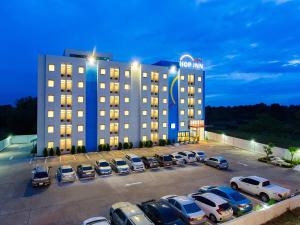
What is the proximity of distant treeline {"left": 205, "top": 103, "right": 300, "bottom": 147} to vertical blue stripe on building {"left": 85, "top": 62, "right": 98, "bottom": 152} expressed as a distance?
46.0 m

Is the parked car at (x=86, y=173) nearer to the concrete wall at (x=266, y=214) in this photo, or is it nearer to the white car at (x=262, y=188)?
the white car at (x=262, y=188)

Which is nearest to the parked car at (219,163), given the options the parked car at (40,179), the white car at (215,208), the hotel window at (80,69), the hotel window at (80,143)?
the white car at (215,208)

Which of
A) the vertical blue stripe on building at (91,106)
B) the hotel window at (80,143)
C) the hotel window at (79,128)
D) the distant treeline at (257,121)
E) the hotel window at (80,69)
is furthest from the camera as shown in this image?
the distant treeline at (257,121)

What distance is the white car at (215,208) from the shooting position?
1567 centimetres

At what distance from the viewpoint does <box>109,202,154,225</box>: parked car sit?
42.7ft

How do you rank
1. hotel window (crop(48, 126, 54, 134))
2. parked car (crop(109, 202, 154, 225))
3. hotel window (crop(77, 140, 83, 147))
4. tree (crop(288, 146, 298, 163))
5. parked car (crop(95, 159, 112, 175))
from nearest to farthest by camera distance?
parked car (crop(109, 202, 154, 225))
parked car (crop(95, 159, 112, 175))
tree (crop(288, 146, 298, 163))
hotel window (crop(48, 126, 54, 134))
hotel window (crop(77, 140, 83, 147))

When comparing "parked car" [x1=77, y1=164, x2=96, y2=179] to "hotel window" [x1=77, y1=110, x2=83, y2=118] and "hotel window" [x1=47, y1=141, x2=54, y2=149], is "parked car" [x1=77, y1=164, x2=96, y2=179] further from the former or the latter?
"hotel window" [x1=77, y1=110, x2=83, y2=118]

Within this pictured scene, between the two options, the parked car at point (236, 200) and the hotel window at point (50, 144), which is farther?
the hotel window at point (50, 144)

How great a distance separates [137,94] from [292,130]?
76424 millimetres

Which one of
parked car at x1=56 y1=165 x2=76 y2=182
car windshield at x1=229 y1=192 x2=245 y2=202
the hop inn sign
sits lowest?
parked car at x1=56 y1=165 x2=76 y2=182

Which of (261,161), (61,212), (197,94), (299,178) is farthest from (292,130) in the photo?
(61,212)

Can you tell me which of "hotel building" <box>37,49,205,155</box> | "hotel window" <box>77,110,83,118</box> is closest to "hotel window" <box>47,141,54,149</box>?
"hotel building" <box>37,49,205,155</box>

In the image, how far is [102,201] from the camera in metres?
19.8

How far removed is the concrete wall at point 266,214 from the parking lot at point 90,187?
309cm
